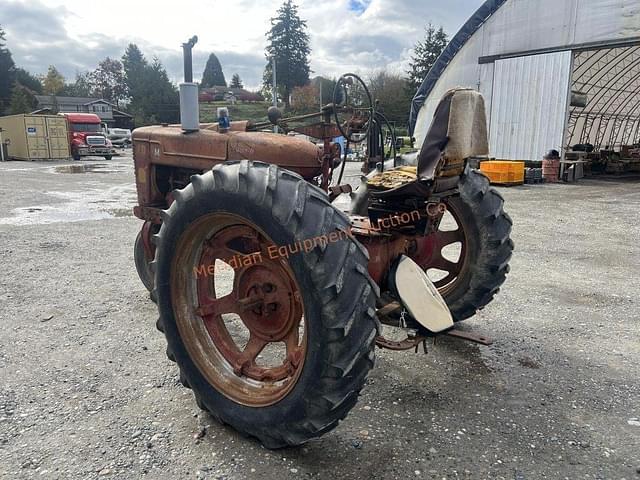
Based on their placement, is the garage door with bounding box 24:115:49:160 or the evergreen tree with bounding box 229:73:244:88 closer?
the garage door with bounding box 24:115:49:160

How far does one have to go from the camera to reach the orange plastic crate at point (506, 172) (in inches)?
554

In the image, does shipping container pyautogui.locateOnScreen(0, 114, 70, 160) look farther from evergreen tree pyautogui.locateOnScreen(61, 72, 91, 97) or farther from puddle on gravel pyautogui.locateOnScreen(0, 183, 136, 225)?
evergreen tree pyautogui.locateOnScreen(61, 72, 91, 97)

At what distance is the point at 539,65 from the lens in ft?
49.3

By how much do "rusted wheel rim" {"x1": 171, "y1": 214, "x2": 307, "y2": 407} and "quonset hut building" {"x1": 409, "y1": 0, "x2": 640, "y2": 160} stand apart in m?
14.9

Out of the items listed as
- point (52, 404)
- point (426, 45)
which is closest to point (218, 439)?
point (52, 404)

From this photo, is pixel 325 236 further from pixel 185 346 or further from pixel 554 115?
pixel 554 115

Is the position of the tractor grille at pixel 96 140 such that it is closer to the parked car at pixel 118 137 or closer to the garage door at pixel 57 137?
the garage door at pixel 57 137

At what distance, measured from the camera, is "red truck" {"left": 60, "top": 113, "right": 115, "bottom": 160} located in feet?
88.2

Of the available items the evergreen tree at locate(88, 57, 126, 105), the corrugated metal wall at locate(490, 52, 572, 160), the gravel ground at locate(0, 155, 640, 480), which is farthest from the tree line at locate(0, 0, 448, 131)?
the gravel ground at locate(0, 155, 640, 480)

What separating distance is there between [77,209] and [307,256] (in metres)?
9.01

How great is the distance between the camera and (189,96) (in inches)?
138

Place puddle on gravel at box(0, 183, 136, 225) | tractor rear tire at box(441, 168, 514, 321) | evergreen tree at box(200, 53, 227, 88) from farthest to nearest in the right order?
1. evergreen tree at box(200, 53, 227, 88)
2. puddle on gravel at box(0, 183, 136, 225)
3. tractor rear tire at box(441, 168, 514, 321)

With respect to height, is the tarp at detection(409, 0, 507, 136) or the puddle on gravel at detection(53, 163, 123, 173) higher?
the tarp at detection(409, 0, 507, 136)

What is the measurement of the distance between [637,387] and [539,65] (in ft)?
47.2
